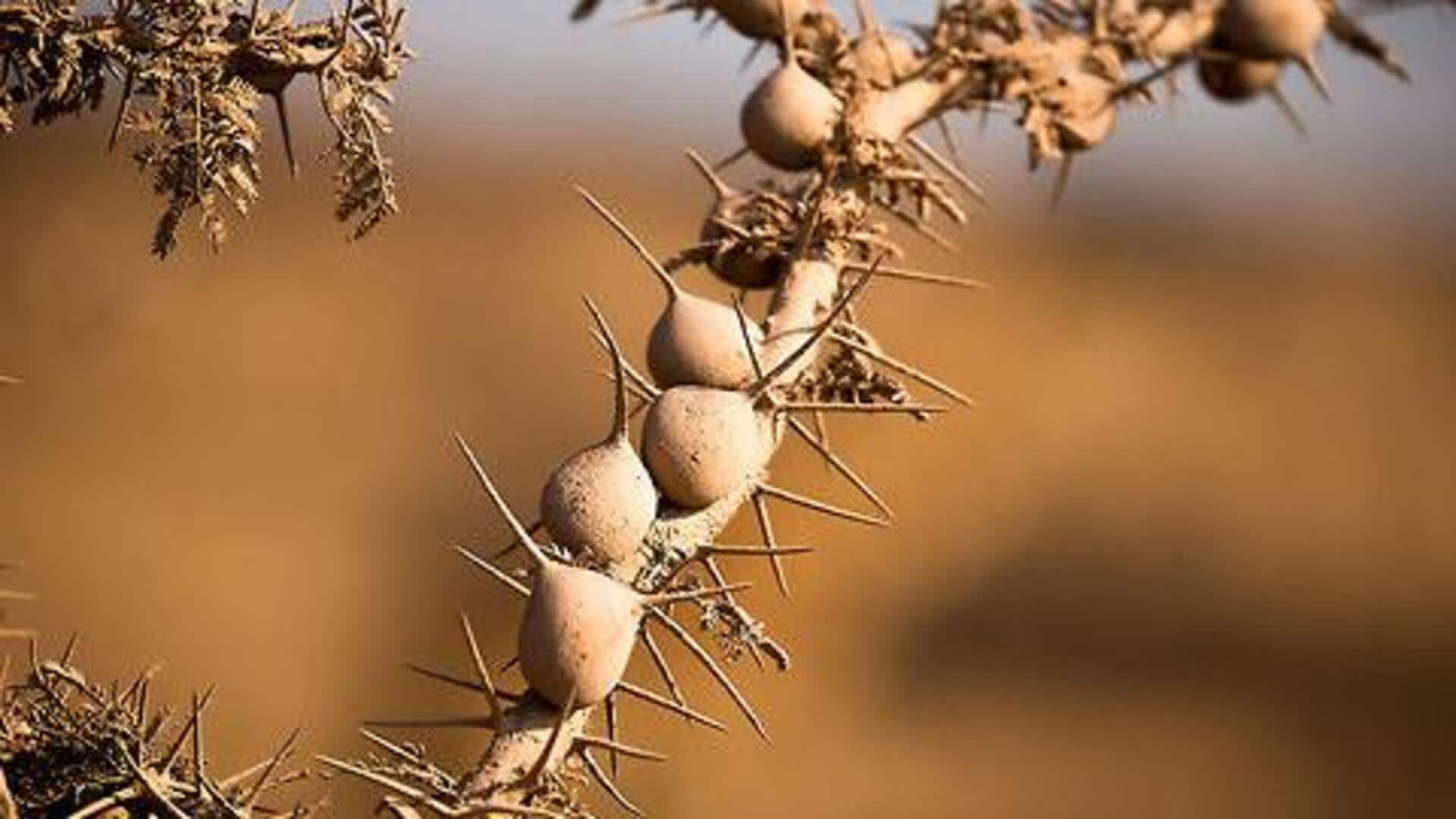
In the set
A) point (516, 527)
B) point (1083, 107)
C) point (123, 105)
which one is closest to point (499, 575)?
point (516, 527)

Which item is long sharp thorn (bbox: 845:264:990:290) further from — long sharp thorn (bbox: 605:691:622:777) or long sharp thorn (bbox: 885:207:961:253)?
long sharp thorn (bbox: 605:691:622:777)

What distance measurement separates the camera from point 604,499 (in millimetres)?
699

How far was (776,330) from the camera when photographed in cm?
79

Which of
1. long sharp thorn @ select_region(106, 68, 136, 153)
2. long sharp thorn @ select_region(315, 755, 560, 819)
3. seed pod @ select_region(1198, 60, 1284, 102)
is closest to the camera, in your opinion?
long sharp thorn @ select_region(315, 755, 560, 819)

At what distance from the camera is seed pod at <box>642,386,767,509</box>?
2.36ft

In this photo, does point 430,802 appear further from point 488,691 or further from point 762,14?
point 762,14

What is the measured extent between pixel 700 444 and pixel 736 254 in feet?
0.57

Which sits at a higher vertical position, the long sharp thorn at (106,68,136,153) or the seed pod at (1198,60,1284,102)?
the long sharp thorn at (106,68,136,153)

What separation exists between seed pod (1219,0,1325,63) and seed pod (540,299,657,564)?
32 centimetres

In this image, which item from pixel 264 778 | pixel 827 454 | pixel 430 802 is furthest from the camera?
pixel 827 454

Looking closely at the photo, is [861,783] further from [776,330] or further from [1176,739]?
[776,330]

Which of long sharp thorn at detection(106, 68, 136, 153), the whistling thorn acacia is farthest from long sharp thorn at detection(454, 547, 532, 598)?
long sharp thorn at detection(106, 68, 136, 153)

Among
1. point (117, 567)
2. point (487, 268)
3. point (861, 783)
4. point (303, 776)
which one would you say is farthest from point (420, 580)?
point (303, 776)

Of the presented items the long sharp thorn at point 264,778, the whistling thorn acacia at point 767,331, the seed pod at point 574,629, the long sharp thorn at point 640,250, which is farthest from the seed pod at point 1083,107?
the long sharp thorn at point 264,778
